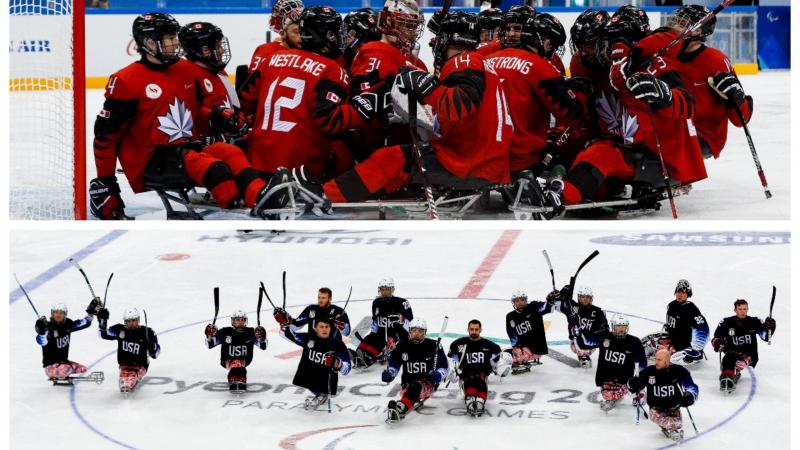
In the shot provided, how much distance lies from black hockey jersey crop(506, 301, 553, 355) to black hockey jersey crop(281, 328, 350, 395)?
70 centimetres

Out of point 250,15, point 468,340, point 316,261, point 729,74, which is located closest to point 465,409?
point 468,340

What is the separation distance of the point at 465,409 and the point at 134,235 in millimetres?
3730

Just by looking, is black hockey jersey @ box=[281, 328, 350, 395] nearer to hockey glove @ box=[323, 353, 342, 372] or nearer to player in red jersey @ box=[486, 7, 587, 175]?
hockey glove @ box=[323, 353, 342, 372]

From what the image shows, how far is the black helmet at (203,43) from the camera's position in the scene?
20.9ft

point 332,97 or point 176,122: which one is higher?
point 332,97

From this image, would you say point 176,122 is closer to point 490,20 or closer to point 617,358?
point 490,20

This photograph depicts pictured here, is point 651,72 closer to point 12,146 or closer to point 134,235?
point 134,235

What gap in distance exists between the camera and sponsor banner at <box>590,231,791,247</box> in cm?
684

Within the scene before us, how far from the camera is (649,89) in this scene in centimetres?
574

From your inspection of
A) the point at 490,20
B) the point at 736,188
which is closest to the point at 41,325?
the point at 490,20

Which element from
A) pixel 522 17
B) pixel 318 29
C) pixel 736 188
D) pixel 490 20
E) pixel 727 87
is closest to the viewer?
pixel 318 29

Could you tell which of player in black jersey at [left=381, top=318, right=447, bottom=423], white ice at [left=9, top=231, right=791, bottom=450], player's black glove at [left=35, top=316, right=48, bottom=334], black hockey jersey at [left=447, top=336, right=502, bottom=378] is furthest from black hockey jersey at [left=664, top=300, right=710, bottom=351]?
player's black glove at [left=35, top=316, right=48, bottom=334]

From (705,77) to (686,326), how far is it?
Result: 2195 millimetres

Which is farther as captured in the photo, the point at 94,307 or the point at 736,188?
the point at 736,188
